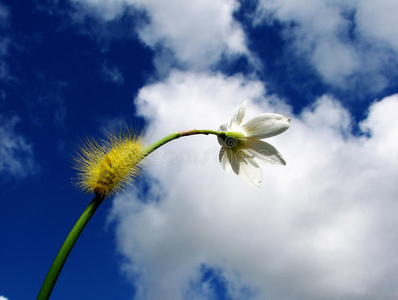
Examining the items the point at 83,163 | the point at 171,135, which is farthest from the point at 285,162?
the point at 83,163

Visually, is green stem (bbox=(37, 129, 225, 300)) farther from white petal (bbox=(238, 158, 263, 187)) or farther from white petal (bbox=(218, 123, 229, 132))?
white petal (bbox=(238, 158, 263, 187))

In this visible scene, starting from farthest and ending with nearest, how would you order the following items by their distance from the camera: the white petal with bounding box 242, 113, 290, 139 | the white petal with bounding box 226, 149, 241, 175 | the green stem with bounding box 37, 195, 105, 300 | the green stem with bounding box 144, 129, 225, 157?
the white petal with bounding box 226, 149, 241, 175, the white petal with bounding box 242, 113, 290, 139, the green stem with bounding box 144, 129, 225, 157, the green stem with bounding box 37, 195, 105, 300

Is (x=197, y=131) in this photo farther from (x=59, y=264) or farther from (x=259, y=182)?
(x=59, y=264)

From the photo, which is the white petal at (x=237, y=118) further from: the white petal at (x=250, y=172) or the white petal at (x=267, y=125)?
the white petal at (x=250, y=172)

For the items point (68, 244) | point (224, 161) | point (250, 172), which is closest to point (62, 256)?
point (68, 244)

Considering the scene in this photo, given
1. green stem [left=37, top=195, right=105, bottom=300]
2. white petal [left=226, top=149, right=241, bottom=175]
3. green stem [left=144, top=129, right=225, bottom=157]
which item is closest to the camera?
green stem [left=37, top=195, right=105, bottom=300]

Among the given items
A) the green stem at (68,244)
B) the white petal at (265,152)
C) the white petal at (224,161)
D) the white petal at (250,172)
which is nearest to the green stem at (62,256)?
the green stem at (68,244)

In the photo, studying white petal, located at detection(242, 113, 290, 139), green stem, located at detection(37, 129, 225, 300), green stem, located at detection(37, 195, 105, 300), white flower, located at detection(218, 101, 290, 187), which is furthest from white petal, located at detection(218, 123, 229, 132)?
green stem, located at detection(37, 195, 105, 300)
